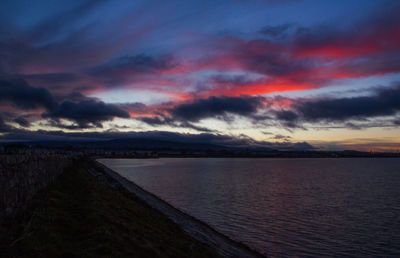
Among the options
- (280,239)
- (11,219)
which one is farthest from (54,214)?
(280,239)

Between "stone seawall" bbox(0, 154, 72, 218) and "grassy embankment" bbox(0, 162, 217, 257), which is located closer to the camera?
"grassy embankment" bbox(0, 162, 217, 257)

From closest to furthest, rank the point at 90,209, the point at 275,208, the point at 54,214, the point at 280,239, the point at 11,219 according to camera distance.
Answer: the point at 11,219 → the point at 54,214 → the point at 90,209 → the point at 280,239 → the point at 275,208

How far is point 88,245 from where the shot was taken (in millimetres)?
10500

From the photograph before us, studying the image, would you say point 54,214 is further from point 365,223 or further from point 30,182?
point 365,223

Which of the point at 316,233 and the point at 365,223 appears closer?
the point at 316,233

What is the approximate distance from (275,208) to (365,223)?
369 inches

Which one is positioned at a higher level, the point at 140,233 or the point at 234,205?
the point at 140,233

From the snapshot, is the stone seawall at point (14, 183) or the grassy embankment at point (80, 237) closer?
the grassy embankment at point (80, 237)

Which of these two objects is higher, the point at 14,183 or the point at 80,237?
the point at 14,183

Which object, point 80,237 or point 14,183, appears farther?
point 14,183

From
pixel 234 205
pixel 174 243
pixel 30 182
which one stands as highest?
pixel 30 182

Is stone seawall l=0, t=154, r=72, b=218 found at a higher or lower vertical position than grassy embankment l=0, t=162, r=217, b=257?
higher

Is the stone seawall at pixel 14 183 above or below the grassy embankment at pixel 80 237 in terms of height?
above

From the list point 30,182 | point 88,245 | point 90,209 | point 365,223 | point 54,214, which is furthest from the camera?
point 365,223
